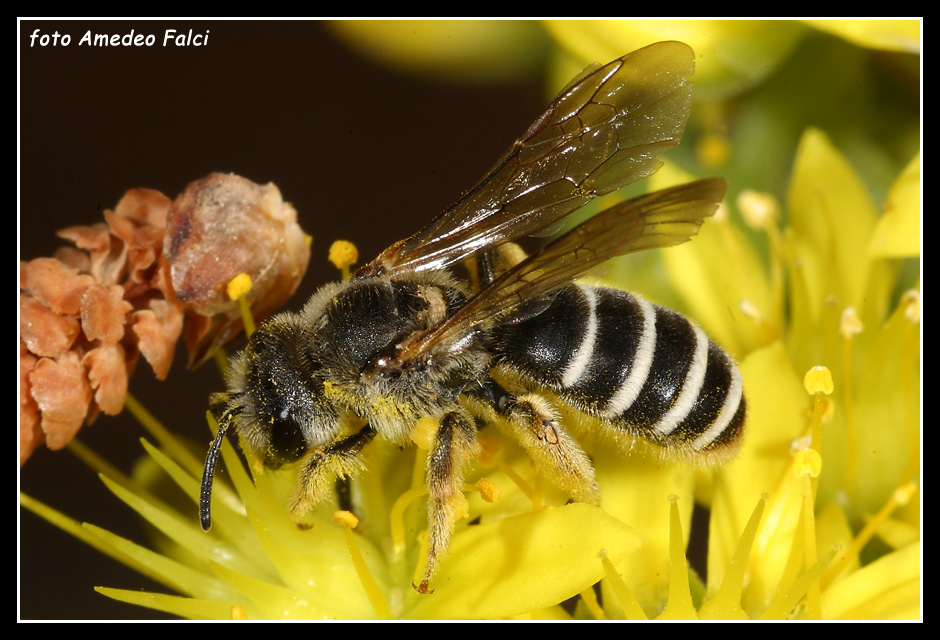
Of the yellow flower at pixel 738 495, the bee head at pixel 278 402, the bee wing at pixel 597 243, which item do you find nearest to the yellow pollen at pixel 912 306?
the yellow flower at pixel 738 495

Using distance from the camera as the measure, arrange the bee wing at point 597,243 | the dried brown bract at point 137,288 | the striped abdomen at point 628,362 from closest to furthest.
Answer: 1. the bee wing at point 597,243
2. the striped abdomen at point 628,362
3. the dried brown bract at point 137,288

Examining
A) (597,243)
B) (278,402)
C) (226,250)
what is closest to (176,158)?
(226,250)

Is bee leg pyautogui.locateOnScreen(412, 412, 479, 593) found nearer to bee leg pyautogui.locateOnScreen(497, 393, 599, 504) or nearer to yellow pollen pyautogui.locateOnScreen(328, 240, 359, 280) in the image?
bee leg pyautogui.locateOnScreen(497, 393, 599, 504)

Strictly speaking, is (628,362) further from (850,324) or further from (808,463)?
(850,324)

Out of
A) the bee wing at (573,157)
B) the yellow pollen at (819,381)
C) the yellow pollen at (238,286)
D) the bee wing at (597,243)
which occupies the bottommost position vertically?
the yellow pollen at (819,381)

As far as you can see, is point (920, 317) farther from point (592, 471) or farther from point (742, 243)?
point (592, 471)

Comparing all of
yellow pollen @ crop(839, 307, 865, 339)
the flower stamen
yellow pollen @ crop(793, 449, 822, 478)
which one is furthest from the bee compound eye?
yellow pollen @ crop(839, 307, 865, 339)

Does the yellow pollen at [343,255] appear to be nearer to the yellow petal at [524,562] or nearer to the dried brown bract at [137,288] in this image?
the dried brown bract at [137,288]
